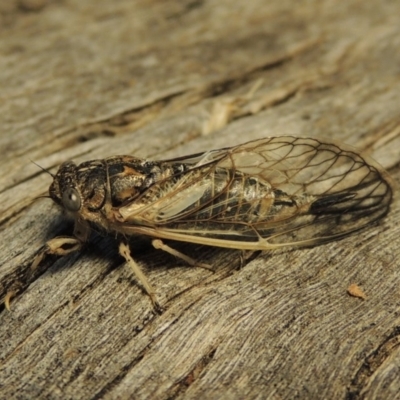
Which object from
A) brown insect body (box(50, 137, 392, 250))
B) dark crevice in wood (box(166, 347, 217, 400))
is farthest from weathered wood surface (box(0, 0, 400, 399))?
brown insect body (box(50, 137, 392, 250))

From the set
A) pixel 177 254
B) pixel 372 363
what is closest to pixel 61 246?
pixel 177 254

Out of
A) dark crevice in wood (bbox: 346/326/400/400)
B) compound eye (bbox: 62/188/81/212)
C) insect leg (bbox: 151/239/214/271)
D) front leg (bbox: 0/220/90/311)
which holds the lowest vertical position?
dark crevice in wood (bbox: 346/326/400/400)

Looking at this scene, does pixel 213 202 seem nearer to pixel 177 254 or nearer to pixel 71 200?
pixel 177 254

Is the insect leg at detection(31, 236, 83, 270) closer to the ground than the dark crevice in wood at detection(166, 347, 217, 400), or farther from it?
farther from it

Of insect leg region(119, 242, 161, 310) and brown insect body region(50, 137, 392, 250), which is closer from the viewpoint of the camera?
insect leg region(119, 242, 161, 310)

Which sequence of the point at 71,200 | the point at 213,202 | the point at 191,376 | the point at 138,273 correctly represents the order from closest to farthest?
the point at 191,376 < the point at 138,273 < the point at 71,200 < the point at 213,202

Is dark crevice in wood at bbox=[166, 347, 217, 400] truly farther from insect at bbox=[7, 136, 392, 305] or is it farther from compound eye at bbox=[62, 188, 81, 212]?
→ compound eye at bbox=[62, 188, 81, 212]
